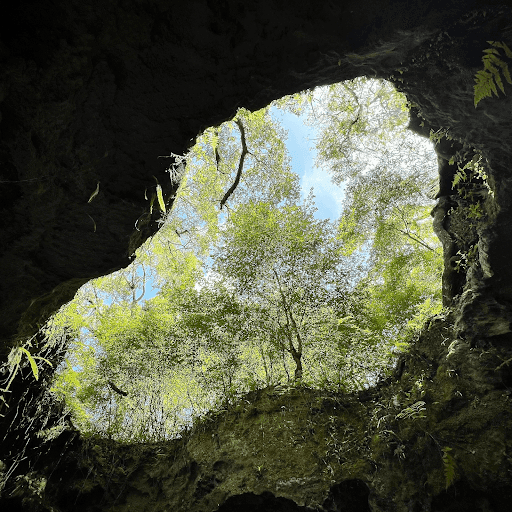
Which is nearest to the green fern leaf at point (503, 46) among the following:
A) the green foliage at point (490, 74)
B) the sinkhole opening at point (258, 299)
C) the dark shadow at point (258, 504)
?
the green foliage at point (490, 74)

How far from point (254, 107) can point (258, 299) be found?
11.8ft

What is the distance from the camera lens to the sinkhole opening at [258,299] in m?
4.71

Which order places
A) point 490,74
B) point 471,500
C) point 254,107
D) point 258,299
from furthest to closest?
1. point 258,299
2. point 471,500
3. point 254,107
4. point 490,74

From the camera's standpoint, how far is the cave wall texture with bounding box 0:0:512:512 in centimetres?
160

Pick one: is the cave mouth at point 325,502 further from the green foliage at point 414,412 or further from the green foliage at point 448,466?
the green foliage at point 448,466

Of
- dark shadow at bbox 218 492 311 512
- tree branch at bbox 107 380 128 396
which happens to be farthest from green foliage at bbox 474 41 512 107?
tree branch at bbox 107 380 128 396

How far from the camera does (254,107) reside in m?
2.18

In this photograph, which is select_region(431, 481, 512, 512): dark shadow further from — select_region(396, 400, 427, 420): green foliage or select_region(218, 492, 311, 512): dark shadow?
Result: select_region(218, 492, 311, 512): dark shadow

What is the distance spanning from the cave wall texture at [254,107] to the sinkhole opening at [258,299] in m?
Result: 1.48

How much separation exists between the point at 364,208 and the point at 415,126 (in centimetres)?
375

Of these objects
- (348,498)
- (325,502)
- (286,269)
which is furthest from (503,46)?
(325,502)

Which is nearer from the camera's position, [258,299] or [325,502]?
[325,502]

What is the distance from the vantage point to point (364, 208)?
6.34 metres

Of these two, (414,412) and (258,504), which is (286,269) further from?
(258,504)
